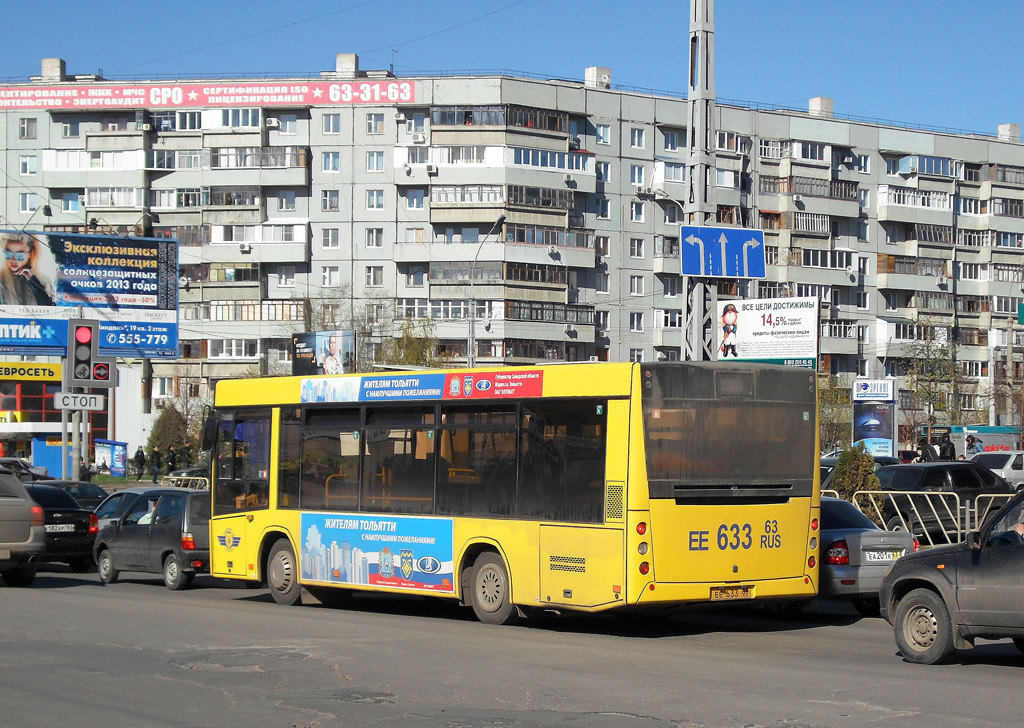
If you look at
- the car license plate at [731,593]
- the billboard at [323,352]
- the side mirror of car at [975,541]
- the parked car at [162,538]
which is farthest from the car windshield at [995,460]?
the side mirror of car at [975,541]

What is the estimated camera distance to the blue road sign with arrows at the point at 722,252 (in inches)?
779

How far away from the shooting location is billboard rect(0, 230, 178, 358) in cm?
4178

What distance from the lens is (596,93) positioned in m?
79.0

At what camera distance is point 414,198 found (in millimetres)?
77875

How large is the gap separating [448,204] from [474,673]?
66.5 metres

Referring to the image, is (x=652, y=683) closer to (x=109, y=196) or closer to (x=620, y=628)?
(x=620, y=628)

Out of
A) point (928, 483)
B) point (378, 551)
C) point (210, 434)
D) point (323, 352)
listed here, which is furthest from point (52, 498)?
point (323, 352)

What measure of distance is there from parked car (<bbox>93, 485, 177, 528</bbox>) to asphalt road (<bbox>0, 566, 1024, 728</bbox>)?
18.3 ft

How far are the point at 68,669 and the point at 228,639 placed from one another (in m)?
2.26

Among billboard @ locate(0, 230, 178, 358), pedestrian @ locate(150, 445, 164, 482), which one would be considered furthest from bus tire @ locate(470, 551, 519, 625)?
pedestrian @ locate(150, 445, 164, 482)

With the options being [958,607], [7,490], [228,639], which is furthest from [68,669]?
[7,490]

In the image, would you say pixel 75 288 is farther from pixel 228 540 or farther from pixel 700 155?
pixel 700 155

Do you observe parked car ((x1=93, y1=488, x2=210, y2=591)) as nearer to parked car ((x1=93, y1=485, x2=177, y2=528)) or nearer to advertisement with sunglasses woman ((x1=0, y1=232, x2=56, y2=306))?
parked car ((x1=93, y1=485, x2=177, y2=528))

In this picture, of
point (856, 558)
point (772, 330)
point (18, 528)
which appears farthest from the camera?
point (772, 330)
